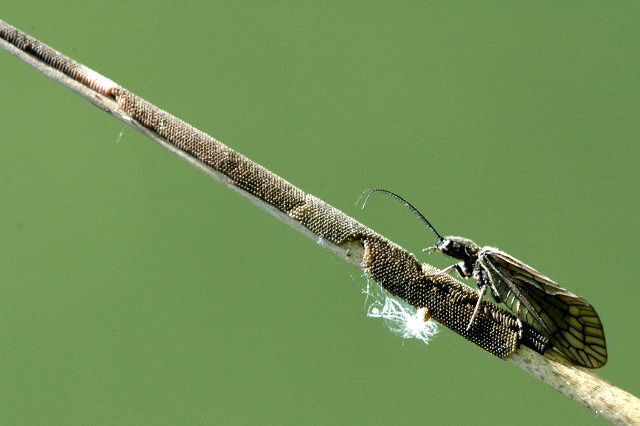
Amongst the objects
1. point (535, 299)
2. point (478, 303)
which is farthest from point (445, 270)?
point (535, 299)

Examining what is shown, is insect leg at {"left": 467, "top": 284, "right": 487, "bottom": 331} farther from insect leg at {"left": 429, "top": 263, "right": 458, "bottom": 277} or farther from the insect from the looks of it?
insect leg at {"left": 429, "top": 263, "right": 458, "bottom": 277}

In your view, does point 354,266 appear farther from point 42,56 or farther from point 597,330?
point 42,56

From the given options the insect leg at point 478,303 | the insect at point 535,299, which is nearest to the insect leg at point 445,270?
the insect at point 535,299

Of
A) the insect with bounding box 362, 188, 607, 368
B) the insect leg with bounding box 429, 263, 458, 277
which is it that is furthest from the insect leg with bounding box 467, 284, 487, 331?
the insect leg with bounding box 429, 263, 458, 277

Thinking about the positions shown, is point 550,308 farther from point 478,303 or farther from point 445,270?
point 445,270

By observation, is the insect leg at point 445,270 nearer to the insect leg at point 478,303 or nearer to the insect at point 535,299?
the insect at point 535,299

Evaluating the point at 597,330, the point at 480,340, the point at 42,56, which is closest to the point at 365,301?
the point at 480,340
